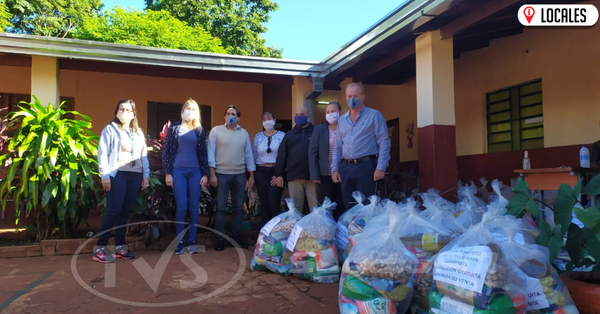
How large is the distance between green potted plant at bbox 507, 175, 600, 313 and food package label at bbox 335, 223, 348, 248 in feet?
4.62

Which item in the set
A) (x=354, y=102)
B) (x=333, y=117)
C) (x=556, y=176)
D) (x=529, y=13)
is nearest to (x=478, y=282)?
(x=354, y=102)

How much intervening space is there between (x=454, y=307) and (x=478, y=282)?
0.17 m

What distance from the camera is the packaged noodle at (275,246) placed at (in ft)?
11.0

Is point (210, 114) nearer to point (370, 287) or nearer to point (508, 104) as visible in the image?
point (508, 104)

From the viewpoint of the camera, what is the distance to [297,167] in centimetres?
438

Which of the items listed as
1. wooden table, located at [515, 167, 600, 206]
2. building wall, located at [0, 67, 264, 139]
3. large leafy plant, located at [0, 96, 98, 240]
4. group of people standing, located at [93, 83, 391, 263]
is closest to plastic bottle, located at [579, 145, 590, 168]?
wooden table, located at [515, 167, 600, 206]

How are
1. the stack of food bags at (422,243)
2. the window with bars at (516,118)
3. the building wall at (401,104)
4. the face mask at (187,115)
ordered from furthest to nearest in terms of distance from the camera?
the building wall at (401,104), the window with bars at (516,118), the face mask at (187,115), the stack of food bags at (422,243)

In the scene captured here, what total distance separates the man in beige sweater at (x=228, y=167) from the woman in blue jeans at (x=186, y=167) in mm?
147

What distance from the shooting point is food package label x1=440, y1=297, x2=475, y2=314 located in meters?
1.71

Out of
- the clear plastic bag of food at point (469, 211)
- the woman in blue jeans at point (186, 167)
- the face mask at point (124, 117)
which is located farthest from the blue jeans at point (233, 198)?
the clear plastic bag of food at point (469, 211)

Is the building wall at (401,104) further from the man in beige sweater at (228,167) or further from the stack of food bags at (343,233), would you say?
the stack of food bags at (343,233)

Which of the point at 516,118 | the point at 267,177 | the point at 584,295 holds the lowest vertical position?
the point at 584,295

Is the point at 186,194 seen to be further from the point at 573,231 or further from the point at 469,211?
the point at 573,231

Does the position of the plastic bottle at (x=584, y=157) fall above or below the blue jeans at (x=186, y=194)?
above
